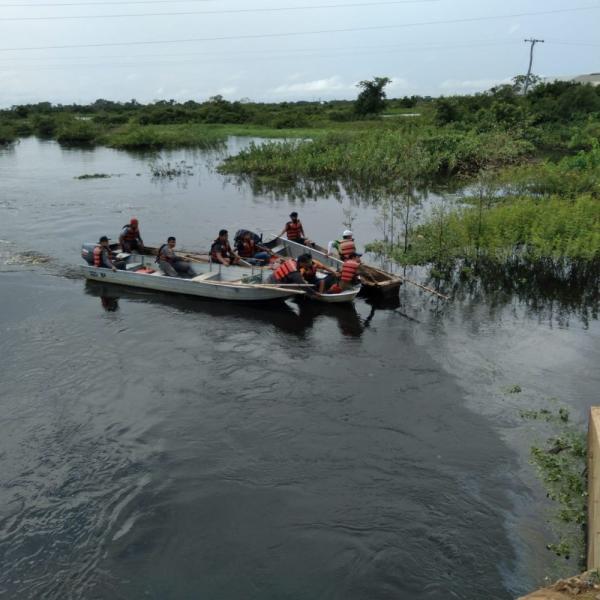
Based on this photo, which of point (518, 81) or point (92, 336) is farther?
point (518, 81)

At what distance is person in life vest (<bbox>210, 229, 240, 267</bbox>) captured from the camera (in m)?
16.5

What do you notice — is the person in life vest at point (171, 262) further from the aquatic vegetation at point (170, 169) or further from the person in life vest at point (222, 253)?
the aquatic vegetation at point (170, 169)

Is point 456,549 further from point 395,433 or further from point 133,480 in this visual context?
point 133,480

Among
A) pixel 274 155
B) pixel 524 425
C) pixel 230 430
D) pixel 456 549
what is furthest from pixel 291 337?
pixel 274 155

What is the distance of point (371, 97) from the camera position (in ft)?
186

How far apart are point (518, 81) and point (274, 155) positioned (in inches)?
1156

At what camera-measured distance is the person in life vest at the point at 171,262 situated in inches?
640

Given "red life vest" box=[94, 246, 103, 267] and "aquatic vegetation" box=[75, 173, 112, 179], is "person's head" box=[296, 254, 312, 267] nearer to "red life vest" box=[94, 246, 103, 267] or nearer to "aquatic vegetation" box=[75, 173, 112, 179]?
"red life vest" box=[94, 246, 103, 267]

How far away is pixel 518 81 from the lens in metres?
52.7

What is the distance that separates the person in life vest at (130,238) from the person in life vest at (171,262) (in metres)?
1.69

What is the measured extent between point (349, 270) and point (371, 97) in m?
46.3

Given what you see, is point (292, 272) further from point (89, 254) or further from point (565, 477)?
point (565, 477)

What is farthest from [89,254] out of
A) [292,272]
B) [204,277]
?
[292,272]

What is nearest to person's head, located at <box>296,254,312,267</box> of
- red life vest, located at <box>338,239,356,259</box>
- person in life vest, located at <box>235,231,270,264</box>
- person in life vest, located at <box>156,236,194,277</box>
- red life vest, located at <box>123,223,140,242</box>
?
red life vest, located at <box>338,239,356,259</box>
